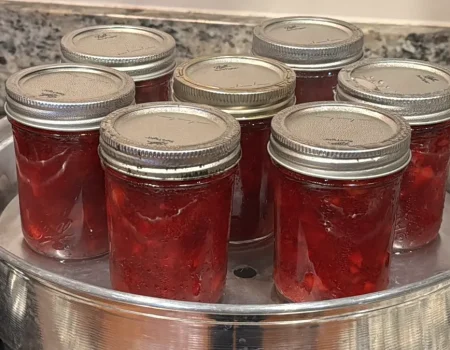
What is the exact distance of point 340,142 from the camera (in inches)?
20.5

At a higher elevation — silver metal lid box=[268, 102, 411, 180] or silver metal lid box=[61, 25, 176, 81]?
silver metal lid box=[61, 25, 176, 81]

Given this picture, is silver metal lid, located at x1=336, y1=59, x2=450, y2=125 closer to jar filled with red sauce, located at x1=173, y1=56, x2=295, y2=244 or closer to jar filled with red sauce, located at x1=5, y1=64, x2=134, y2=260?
jar filled with red sauce, located at x1=173, y1=56, x2=295, y2=244

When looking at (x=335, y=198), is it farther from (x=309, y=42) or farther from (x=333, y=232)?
(x=309, y=42)

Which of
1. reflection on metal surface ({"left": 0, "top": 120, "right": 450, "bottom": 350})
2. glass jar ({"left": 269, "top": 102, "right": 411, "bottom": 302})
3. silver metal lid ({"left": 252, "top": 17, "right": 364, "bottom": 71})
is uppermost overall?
silver metal lid ({"left": 252, "top": 17, "right": 364, "bottom": 71})

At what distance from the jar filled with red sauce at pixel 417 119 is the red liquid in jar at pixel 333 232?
0.07 metres

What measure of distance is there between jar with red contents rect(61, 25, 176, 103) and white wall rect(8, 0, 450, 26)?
0.50 feet

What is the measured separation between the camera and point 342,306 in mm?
486

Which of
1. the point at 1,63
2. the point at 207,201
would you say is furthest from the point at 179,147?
the point at 1,63

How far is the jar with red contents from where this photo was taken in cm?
66

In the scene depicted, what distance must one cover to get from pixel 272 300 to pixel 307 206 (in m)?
0.10

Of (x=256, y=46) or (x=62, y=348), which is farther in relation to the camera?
(x=256, y=46)

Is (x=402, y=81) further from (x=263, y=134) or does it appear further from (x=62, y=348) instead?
(x=62, y=348)

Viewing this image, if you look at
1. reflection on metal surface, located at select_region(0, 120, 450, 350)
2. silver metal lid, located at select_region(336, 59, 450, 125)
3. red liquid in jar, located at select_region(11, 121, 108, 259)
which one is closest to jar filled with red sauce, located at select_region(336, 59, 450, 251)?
silver metal lid, located at select_region(336, 59, 450, 125)

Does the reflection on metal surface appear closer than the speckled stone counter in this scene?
Yes
